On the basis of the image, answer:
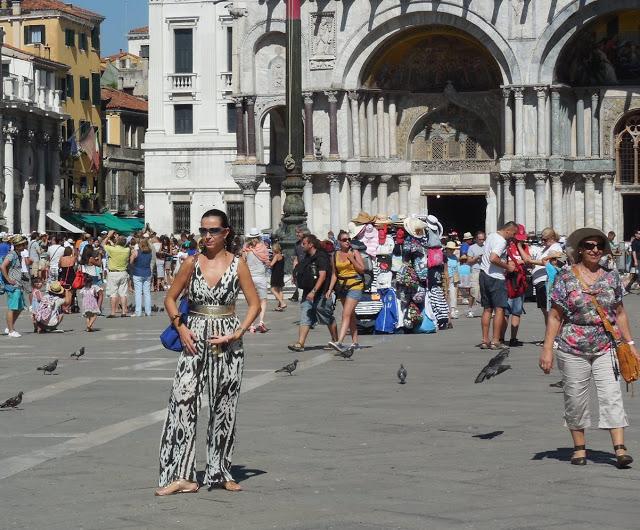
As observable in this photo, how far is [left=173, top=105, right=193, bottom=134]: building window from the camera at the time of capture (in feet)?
200

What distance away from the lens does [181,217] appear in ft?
202

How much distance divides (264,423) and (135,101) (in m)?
70.9

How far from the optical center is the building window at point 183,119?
61.0m

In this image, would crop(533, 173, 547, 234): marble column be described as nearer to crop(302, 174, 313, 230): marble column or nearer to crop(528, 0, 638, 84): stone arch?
crop(528, 0, 638, 84): stone arch

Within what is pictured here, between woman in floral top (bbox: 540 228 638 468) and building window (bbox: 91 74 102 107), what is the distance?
68283 millimetres

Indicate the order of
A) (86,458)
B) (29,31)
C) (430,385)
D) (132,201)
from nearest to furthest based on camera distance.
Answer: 1. (86,458)
2. (430,385)
3. (29,31)
4. (132,201)

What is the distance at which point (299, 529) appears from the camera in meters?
8.84

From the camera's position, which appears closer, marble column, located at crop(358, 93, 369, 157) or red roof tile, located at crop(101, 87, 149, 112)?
marble column, located at crop(358, 93, 369, 157)

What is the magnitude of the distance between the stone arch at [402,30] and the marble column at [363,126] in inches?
26.7

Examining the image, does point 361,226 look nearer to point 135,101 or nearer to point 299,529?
point 299,529

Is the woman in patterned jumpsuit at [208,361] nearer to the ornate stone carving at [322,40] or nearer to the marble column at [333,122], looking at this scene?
the marble column at [333,122]

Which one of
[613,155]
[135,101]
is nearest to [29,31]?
[135,101]

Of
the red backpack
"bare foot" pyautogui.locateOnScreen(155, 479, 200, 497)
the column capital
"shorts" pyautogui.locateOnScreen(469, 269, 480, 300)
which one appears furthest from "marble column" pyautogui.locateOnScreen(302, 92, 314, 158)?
"bare foot" pyautogui.locateOnScreen(155, 479, 200, 497)

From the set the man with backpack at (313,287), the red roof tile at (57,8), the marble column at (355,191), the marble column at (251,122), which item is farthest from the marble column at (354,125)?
the red roof tile at (57,8)
